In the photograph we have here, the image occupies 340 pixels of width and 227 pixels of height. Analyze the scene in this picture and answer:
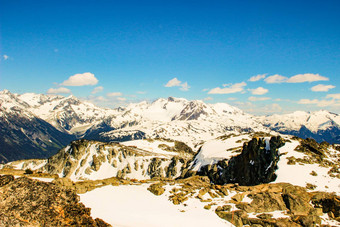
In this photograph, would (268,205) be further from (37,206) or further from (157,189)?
(37,206)

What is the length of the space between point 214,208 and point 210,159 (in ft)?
197

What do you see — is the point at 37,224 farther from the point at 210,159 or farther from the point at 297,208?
the point at 210,159

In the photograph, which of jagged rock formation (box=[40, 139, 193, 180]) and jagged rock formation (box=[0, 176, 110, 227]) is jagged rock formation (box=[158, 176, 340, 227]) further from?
jagged rock formation (box=[40, 139, 193, 180])

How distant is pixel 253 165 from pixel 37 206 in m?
58.1

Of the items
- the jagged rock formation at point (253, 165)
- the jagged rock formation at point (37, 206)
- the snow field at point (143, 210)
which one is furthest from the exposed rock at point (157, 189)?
the jagged rock formation at point (253, 165)

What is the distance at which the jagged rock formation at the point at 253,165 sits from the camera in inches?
2060

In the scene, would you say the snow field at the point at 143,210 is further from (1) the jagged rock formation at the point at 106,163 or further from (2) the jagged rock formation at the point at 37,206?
(1) the jagged rock formation at the point at 106,163

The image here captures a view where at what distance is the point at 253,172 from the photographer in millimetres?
57531

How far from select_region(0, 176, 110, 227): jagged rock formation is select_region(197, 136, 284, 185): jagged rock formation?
43.1 metres

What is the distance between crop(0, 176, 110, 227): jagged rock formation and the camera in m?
15.9

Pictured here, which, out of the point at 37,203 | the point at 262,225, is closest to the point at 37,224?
the point at 37,203

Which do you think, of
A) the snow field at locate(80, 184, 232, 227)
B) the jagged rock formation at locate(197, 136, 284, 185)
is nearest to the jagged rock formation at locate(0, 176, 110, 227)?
the snow field at locate(80, 184, 232, 227)

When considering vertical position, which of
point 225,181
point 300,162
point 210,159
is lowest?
point 225,181

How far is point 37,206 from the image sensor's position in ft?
55.9
